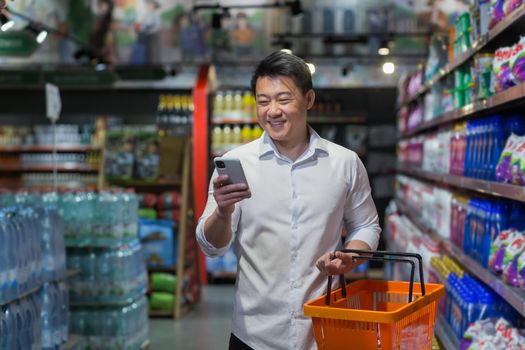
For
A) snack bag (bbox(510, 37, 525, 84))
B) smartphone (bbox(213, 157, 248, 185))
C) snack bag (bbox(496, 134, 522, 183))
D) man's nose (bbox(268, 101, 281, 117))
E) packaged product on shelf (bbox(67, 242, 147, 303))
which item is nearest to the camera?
smartphone (bbox(213, 157, 248, 185))

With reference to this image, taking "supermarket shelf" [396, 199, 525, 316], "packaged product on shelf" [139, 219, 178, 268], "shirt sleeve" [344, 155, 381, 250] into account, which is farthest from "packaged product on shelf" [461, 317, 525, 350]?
"packaged product on shelf" [139, 219, 178, 268]

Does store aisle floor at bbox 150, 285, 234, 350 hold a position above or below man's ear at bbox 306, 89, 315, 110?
below

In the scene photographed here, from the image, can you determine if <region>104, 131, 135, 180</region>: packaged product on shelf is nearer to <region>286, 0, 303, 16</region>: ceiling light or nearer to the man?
<region>286, 0, 303, 16</region>: ceiling light

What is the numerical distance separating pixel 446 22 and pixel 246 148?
1080cm

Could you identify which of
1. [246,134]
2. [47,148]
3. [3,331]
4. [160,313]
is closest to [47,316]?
[3,331]

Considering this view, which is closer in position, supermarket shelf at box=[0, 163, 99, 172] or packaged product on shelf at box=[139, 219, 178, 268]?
packaged product on shelf at box=[139, 219, 178, 268]

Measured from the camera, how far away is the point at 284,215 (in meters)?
2.81

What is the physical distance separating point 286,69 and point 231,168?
1.45ft

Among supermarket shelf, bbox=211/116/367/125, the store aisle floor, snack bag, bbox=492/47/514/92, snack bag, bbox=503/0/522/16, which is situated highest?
snack bag, bbox=503/0/522/16

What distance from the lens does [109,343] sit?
598 cm

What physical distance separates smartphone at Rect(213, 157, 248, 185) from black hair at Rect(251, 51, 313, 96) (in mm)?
421

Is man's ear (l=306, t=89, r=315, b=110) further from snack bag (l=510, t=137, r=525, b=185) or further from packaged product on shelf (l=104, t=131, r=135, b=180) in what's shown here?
packaged product on shelf (l=104, t=131, r=135, b=180)

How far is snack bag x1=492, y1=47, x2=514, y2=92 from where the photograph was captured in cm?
353

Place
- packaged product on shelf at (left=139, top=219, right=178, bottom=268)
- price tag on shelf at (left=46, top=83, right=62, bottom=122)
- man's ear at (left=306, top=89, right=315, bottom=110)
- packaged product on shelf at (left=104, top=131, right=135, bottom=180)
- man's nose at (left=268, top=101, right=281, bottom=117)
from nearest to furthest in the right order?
man's nose at (left=268, top=101, right=281, bottom=117) → man's ear at (left=306, top=89, right=315, bottom=110) → price tag on shelf at (left=46, top=83, right=62, bottom=122) → packaged product on shelf at (left=139, top=219, right=178, bottom=268) → packaged product on shelf at (left=104, top=131, right=135, bottom=180)
